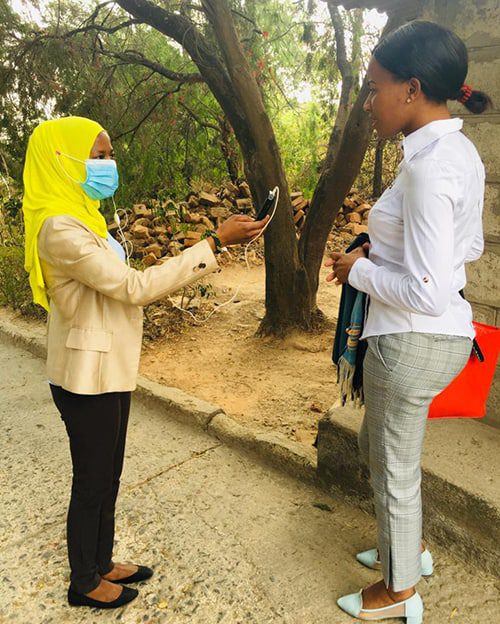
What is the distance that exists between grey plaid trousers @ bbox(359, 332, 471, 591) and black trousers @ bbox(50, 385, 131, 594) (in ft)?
3.20

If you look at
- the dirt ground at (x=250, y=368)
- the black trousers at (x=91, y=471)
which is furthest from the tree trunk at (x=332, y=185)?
the black trousers at (x=91, y=471)

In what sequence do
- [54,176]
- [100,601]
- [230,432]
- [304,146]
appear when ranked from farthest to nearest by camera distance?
[304,146], [230,432], [100,601], [54,176]

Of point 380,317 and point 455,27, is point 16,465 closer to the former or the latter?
point 380,317

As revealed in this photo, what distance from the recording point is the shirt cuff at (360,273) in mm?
1713

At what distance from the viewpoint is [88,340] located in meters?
1.93

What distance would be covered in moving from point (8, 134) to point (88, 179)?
6865 mm

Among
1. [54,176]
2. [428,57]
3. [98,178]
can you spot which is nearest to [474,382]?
[428,57]

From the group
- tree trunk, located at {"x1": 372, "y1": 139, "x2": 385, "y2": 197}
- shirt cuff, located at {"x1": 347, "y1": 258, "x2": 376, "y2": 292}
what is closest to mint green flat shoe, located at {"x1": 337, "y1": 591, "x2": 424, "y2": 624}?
shirt cuff, located at {"x1": 347, "y1": 258, "x2": 376, "y2": 292}

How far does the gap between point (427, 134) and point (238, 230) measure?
2.44 ft

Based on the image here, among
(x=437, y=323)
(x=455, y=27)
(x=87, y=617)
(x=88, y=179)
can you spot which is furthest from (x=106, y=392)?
(x=455, y=27)

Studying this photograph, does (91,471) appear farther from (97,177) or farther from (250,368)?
(250,368)

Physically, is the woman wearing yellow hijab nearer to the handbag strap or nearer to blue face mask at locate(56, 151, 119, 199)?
blue face mask at locate(56, 151, 119, 199)

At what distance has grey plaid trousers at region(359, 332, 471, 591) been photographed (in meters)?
1.70

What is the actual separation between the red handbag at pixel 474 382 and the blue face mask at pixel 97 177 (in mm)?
1470
